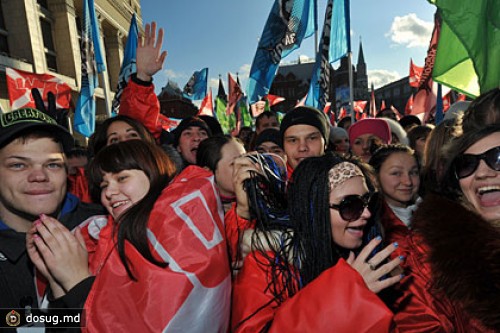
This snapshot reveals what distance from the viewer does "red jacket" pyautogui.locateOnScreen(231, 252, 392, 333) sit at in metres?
1.11

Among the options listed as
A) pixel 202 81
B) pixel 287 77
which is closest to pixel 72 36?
pixel 202 81

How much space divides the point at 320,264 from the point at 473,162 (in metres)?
0.93

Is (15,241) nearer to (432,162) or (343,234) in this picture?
(343,234)

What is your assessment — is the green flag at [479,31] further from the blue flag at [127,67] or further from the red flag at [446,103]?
the red flag at [446,103]

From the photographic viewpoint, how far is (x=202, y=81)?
527 inches

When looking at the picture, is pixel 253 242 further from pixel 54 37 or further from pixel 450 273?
pixel 54 37

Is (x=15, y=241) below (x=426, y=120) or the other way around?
below

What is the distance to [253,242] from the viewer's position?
1.55 m

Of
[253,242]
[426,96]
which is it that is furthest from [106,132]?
[426,96]

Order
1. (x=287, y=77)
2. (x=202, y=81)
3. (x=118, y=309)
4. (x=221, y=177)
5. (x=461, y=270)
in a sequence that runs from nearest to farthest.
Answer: (x=118, y=309) < (x=461, y=270) < (x=221, y=177) < (x=202, y=81) < (x=287, y=77)

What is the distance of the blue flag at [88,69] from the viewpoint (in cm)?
639

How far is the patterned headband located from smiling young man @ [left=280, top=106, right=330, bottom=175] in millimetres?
1267

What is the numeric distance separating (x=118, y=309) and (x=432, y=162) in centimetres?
205

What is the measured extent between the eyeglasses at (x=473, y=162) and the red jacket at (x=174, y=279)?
1.28 metres
